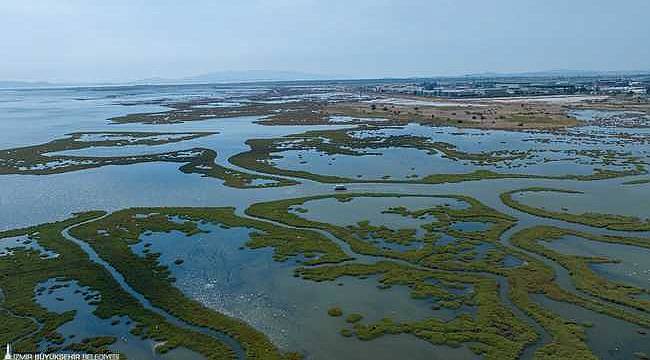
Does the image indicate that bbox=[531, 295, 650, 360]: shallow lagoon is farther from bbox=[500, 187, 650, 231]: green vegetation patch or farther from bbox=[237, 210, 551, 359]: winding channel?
bbox=[500, 187, 650, 231]: green vegetation patch

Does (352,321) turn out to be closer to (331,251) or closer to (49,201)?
(331,251)

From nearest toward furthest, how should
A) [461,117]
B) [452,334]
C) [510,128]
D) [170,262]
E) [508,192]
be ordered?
[452,334]
[170,262]
[508,192]
[510,128]
[461,117]

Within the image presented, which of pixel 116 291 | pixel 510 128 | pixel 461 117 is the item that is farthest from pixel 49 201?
pixel 461 117

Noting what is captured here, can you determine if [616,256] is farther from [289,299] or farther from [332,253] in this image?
[289,299]

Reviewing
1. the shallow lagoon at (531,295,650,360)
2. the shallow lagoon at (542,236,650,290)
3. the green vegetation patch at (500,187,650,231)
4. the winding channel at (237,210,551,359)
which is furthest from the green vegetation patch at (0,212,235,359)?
the green vegetation patch at (500,187,650,231)

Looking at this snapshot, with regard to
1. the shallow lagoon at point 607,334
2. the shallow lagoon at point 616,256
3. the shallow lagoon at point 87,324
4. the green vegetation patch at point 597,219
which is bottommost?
the shallow lagoon at point 87,324

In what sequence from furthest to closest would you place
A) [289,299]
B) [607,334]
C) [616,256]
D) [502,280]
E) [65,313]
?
[616,256]
[502,280]
[289,299]
[65,313]
[607,334]

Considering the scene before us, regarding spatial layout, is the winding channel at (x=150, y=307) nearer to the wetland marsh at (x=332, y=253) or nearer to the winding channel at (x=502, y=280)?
the wetland marsh at (x=332, y=253)

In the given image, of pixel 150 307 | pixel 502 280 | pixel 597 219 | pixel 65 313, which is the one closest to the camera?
pixel 65 313

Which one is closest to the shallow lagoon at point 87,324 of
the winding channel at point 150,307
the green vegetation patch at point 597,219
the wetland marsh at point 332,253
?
the wetland marsh at point 332,253

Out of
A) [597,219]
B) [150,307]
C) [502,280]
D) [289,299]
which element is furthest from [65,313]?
[597,219]

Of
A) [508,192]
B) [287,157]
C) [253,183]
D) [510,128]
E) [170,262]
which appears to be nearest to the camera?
[170,262]
